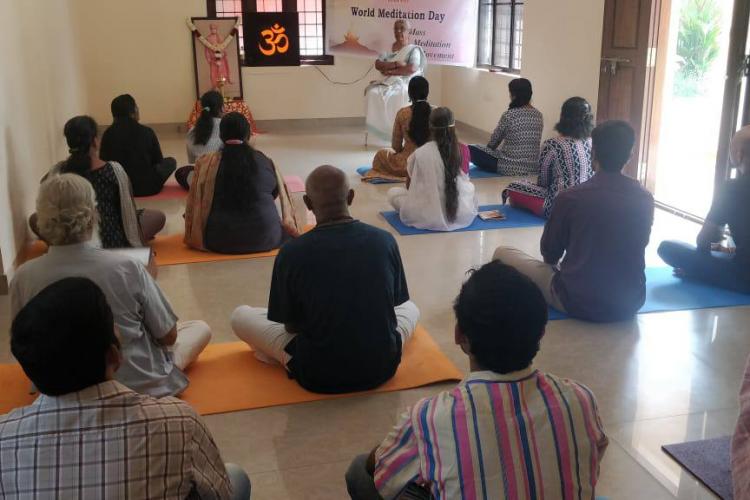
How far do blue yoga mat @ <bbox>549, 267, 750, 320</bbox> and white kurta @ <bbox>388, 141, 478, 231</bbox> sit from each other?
1418mm

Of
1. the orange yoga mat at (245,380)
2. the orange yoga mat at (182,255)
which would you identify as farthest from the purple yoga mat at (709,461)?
the orange yoga mat at (182,255)

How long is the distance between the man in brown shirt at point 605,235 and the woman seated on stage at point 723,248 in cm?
64

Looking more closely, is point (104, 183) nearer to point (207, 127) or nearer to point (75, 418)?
point (207, 127)

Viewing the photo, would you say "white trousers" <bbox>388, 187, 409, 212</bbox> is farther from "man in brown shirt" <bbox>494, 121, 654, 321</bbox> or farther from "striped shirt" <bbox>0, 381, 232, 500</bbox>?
"striped shirt" <bbox>0, 381, 232, 500</bbox>

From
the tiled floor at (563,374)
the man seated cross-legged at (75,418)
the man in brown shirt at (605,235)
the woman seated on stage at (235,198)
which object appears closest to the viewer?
the man seated cross-legged at (75,418)

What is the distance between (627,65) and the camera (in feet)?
20.0

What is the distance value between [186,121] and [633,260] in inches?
276

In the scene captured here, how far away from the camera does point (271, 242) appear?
4.77 m

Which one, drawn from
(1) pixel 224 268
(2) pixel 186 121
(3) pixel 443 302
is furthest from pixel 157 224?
(2) pixel 186 121

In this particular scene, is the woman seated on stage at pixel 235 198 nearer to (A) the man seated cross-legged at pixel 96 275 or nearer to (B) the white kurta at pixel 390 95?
(A) the man seated cross-legged at pixel 96 275

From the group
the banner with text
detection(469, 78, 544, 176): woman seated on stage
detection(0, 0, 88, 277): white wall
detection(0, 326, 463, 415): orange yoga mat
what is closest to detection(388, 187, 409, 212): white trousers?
detection(469, 78, 544, 176): woman seated on stage

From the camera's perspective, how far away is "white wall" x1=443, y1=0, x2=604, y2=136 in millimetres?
6598

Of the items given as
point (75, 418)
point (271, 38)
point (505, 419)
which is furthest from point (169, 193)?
point (505, 419)

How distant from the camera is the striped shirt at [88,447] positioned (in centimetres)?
138
